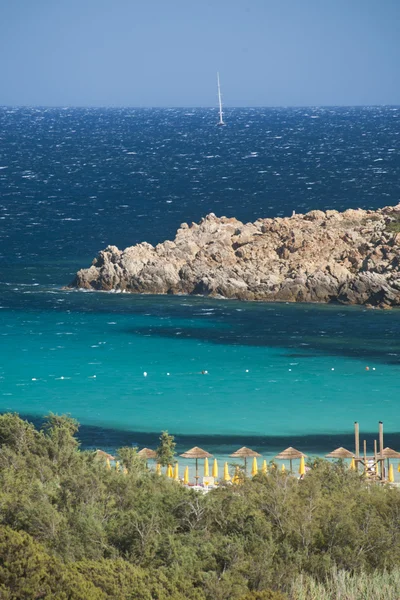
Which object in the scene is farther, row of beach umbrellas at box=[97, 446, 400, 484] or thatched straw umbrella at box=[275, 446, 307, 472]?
thatched straw umbrella at box=[275, 446, 307, 472]

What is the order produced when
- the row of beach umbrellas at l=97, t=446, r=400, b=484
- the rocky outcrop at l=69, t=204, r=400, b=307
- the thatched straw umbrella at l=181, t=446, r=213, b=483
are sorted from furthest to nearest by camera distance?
the rocky outcrop at l=69, t=204, r=400, b=307, the thatched straw umbrella at l=181, t=446, r=213, b=483, the row of beach umbrellas at l=97, t=446, r=400, b=484

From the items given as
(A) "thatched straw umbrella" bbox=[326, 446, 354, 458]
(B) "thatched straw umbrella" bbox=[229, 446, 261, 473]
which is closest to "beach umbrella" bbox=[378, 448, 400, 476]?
(A) "thatched straw umbrella" bbox=[326, 446, 354, 458]

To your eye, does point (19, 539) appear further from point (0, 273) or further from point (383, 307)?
point (0, 273)

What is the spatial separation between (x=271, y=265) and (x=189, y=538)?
35.2m

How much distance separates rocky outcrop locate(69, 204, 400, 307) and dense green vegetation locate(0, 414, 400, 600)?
29286 millimetres

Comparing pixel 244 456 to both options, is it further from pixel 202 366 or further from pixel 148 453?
pixel 202 366

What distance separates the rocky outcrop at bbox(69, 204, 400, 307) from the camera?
54469mm

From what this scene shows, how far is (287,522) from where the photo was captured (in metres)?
22.5

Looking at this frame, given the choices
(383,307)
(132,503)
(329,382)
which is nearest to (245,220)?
(383,307)

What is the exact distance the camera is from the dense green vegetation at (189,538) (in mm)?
19234

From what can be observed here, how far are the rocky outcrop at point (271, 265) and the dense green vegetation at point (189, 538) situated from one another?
29.3 metres

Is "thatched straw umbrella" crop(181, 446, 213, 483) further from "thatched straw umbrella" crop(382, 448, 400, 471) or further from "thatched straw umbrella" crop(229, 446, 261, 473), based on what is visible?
"thatched straw umbrella" crop(382, 448, 400, 471)

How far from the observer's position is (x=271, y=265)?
56.5 meters

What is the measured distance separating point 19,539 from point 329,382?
923 inches
